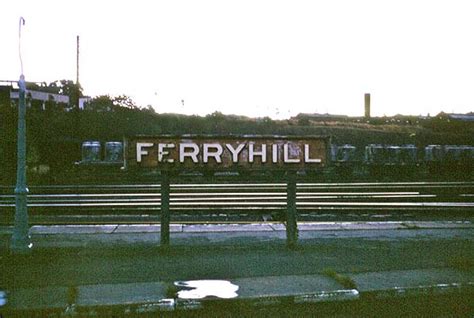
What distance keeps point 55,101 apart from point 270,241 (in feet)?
225

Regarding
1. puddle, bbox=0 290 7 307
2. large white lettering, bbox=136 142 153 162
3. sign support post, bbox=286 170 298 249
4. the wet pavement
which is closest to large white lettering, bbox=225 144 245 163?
sign support post, bbox=286 170 298 249

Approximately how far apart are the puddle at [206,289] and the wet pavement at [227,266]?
1cm

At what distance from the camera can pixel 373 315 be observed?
7.00m

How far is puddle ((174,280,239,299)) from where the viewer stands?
7172 millimetres

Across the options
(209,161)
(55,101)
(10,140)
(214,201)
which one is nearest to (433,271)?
(209,161)

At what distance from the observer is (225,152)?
10.4 metres

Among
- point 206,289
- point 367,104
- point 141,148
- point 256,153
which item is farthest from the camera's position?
point 367,104

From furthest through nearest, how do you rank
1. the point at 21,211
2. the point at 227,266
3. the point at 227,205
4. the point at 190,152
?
1. the point at 227,205
2. the point at 190,152
3. the point at 21,211
4. the point at 227,266

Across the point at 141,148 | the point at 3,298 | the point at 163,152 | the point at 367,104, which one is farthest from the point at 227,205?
the point at 367,104

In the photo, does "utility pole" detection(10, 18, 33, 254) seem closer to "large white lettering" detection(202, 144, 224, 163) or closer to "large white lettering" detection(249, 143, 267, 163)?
"large white lettering" detection(202, 144, 224, 163)

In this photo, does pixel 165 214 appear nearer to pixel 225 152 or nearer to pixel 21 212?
pixel 225 152

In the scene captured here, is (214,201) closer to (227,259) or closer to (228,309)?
(227,259)

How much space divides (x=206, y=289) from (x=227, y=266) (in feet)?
4.65

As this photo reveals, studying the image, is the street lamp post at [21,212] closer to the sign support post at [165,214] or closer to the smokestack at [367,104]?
the sign support post at [165,214]
